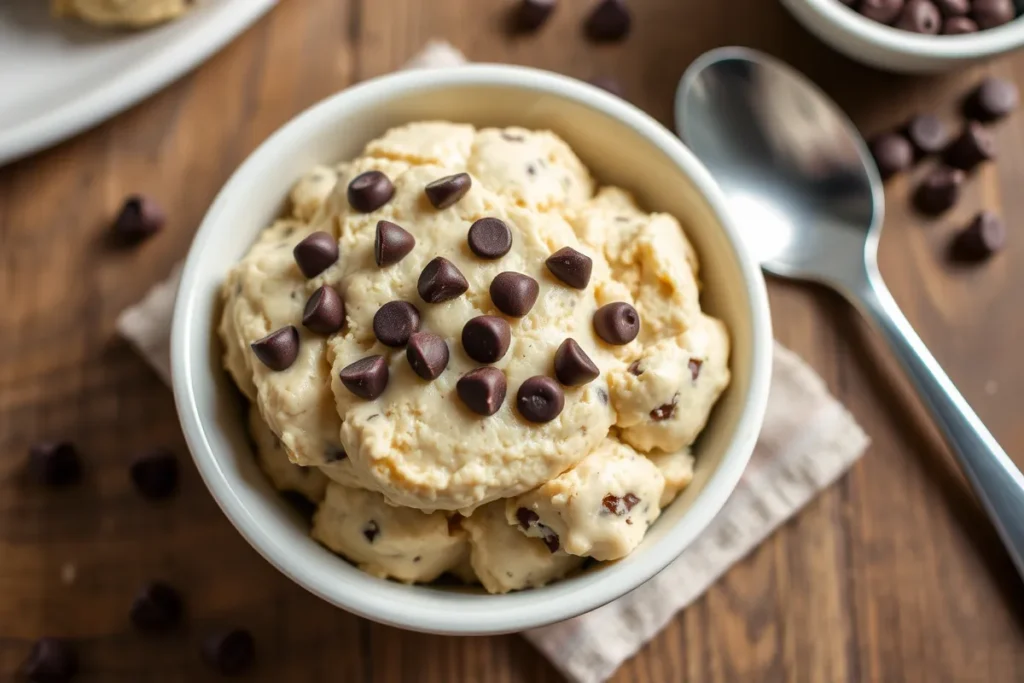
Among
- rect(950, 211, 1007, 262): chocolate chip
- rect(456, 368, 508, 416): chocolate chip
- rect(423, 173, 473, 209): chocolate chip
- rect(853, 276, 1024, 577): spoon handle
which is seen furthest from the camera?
rect(950, 211, 1007, 262): chocolate chip

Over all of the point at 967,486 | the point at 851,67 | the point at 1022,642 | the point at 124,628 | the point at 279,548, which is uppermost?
the point at 851,67

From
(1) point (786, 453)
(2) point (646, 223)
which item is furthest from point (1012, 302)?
(2) point (646, 223)

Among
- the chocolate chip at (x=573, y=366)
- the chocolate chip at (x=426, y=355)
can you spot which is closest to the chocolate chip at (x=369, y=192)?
the chocolate chip at (x=426, y=355)

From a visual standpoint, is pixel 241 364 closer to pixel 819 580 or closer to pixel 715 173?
pixel 715 173

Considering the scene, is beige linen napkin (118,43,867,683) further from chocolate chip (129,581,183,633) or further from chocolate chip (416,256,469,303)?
chocolate chip (416,256,469,303)

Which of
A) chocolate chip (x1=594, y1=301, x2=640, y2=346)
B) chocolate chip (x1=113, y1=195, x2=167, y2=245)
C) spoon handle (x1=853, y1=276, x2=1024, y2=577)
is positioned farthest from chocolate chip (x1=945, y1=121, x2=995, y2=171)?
chocolate chip (x1=113, y1=195, x2=167, y2=245)

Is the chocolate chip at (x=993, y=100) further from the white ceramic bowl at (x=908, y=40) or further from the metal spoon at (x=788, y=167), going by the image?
the metal spoon at (x=788, y=167)

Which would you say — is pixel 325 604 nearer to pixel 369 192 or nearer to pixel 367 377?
pixel 367 377
